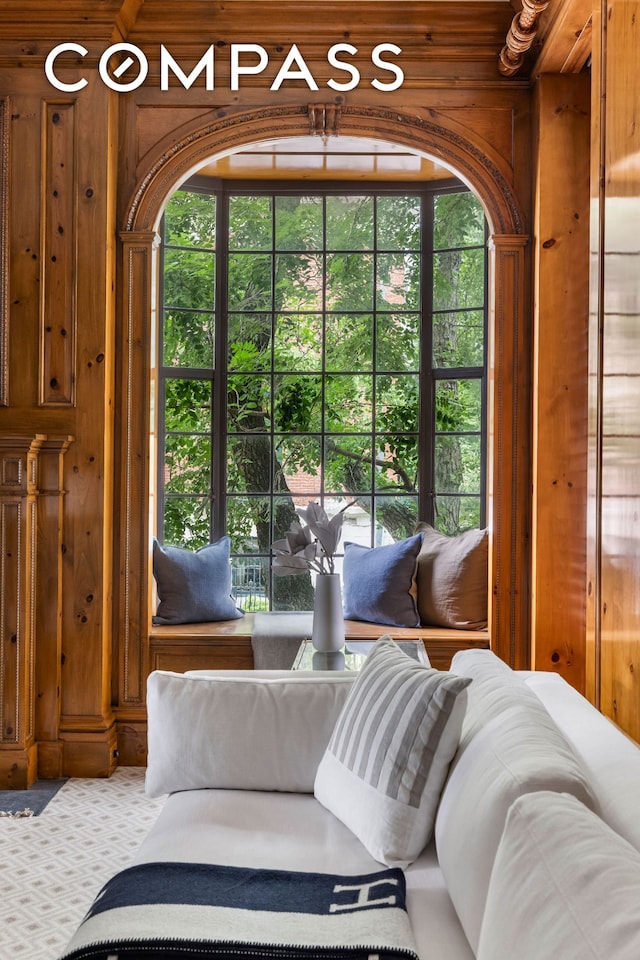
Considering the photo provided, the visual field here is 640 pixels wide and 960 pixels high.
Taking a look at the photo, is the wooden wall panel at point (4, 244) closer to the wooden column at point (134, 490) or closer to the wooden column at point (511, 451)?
the wooden column at point (134, 490)

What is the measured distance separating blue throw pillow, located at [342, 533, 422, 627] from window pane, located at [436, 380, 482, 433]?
2.35 feet

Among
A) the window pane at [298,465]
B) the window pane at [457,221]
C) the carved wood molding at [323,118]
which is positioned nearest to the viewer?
the carved wood molding at [323,118]

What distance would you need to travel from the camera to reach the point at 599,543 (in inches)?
107

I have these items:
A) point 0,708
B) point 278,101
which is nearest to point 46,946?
point 0,708

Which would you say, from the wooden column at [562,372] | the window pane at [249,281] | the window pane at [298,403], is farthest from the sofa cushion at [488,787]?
the window pane at [249,281]

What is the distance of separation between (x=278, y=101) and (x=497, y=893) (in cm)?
371

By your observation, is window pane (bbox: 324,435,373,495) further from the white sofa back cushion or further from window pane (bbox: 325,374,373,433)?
the white sofa back cushion

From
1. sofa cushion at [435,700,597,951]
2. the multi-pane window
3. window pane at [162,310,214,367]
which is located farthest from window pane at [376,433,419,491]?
sofa cushion at [435,700,597,951]

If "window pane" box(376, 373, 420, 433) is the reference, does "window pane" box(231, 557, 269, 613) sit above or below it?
below

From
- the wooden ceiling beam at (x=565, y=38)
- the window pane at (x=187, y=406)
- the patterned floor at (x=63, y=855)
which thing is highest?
the wooden ceiling beam at (x=565, y=38)

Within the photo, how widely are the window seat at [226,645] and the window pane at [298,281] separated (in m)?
1.86

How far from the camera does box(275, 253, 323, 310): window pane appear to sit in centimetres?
498

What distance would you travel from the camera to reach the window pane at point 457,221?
15.7 feet

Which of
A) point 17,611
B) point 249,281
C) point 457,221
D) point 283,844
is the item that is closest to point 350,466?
point 249,281
